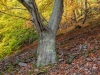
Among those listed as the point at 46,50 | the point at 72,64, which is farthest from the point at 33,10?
the point at 72,64

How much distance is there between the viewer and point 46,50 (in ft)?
27.7

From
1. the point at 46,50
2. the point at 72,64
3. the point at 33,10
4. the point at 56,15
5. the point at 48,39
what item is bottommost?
the point at 72,64

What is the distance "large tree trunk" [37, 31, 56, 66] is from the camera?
8.38 meters

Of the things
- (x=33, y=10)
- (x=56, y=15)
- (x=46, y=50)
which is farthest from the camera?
(x=56, y=15)

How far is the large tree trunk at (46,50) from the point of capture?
8.38 m

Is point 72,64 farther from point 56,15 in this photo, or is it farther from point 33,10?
point 33,10

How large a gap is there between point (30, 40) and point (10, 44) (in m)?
3.08

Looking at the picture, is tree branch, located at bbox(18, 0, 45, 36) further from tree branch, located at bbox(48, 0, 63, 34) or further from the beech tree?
tree branch, located at bbox(48, 0, 63, 34)

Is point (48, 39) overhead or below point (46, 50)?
overhead

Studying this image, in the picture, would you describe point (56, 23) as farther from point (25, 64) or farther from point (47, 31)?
point (25, 64)

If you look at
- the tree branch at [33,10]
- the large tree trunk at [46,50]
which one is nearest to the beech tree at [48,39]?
the large tree trunk at [46,50]

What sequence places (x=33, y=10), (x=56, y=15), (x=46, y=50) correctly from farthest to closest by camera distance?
(x=56, y=15) < (x=46, y=50) < (x=33, y=10)

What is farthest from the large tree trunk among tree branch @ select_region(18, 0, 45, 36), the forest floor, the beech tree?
tree branch @ select_region(18, 0, 45, 36)

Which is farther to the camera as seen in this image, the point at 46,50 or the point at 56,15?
the point at 56,15
